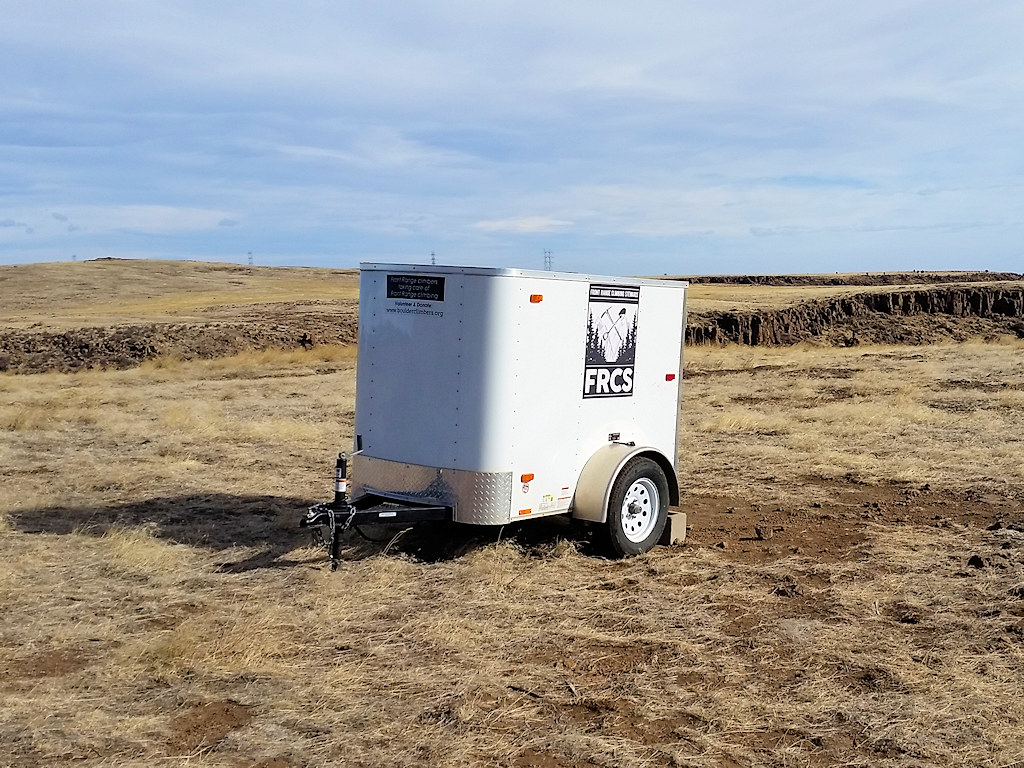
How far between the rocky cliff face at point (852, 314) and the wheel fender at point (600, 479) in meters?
29.0

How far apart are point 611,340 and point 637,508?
1.50 m

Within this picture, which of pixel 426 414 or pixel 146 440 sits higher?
pixel 426 414

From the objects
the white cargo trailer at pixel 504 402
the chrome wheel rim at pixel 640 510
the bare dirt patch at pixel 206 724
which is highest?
the white cargo trailer at pixel 504 402

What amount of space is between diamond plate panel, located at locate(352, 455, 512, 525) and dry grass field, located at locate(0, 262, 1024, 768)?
1.68 ft

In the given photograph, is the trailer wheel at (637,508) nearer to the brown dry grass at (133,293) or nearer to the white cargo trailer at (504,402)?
the white cargo trailer at (504,402)

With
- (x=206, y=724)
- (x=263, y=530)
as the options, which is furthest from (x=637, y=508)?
(x=206, y=724)

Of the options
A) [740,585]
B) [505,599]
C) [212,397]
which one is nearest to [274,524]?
[505,599]

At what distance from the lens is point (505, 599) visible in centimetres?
734

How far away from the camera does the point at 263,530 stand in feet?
31.2

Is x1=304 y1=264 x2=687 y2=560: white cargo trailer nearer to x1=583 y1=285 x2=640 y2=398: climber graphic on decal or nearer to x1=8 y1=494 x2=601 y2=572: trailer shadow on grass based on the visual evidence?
x1=583 y1=285 x2=640 y2=398: climber graphic on decal

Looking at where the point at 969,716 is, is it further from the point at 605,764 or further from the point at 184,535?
the point at 184,535

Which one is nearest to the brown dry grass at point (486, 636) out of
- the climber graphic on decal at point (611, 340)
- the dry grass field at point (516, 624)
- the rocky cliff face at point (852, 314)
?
the dry grass field at point (516, 624)

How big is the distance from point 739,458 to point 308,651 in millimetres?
8441

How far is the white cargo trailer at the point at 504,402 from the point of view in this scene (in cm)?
775
